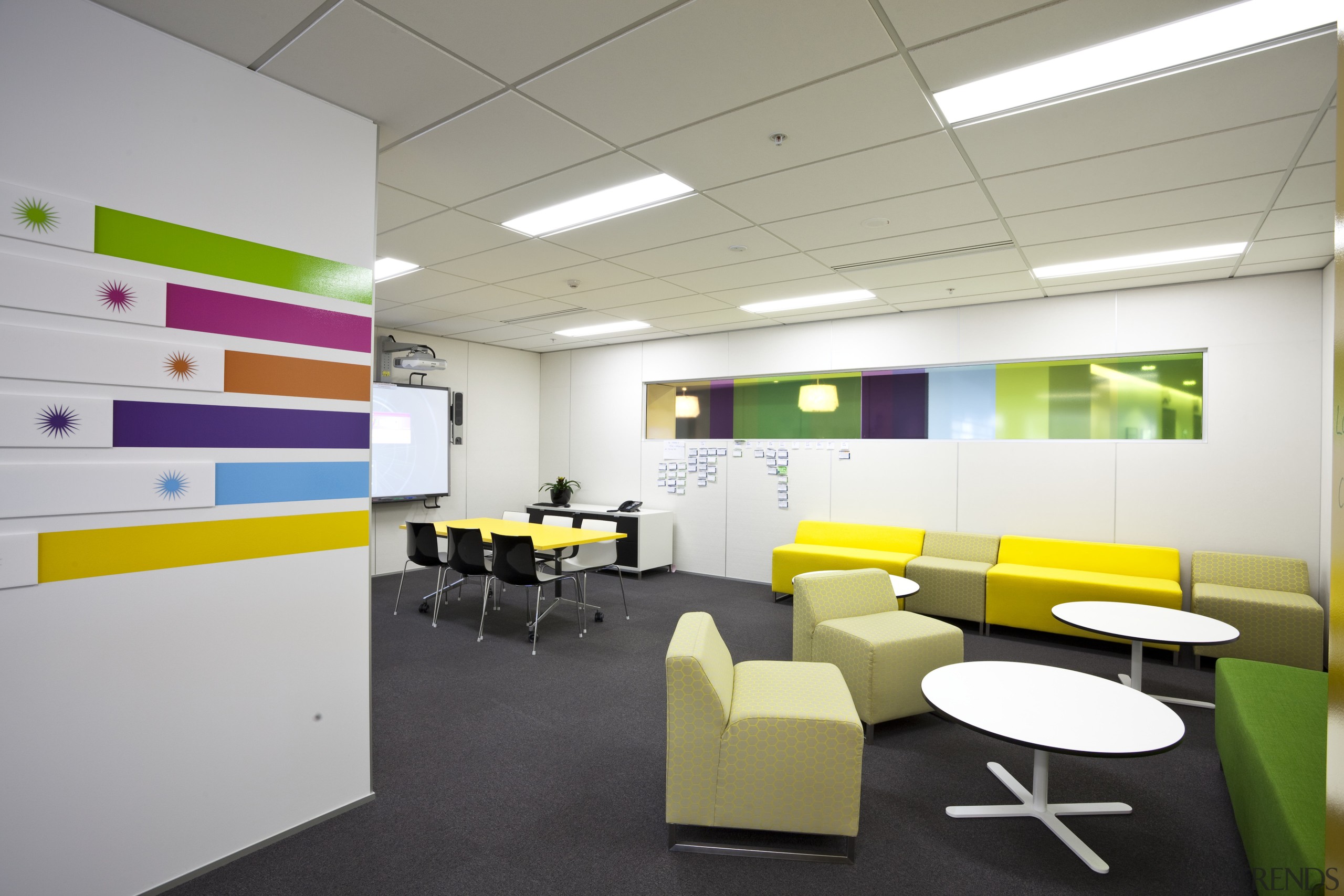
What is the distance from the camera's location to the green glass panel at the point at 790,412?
6.72 metres

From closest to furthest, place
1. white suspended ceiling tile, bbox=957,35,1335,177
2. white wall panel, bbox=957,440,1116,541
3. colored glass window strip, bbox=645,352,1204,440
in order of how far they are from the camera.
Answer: white suspended ceiling tile, bbox=957,35,1335,177
colored glass window strip, bbox=645,352,1204,440
white wall panel, bbox=957,440,1116,541

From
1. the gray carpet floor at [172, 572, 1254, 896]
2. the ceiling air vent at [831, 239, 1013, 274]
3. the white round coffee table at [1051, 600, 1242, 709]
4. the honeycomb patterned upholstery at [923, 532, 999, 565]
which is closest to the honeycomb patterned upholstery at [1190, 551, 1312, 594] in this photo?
the gray carpet floor at [172, 572, 1254, 896]

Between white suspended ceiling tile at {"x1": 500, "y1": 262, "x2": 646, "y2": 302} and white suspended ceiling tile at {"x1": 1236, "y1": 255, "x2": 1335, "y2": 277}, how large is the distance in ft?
14.3

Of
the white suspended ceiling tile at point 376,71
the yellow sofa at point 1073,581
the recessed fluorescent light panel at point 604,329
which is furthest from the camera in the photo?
the recessed fluorescent light panel at point 604,329

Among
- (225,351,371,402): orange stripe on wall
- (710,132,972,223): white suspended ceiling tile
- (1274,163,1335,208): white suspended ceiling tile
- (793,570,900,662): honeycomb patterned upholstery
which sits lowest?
(793,570,900,662): honeycomb patterned upholstery

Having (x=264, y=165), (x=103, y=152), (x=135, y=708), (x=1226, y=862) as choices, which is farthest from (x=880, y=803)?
(x=103, y=152)

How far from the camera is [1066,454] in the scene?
5535 mm

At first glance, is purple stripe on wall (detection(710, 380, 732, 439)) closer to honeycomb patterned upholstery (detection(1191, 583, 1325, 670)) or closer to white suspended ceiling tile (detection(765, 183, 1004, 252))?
white suspended ceiling tile (detection(765, 183, 1004, 252))

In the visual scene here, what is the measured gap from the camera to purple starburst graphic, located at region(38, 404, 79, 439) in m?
1.91

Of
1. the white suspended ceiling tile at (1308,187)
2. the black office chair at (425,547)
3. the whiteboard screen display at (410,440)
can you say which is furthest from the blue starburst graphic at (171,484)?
the whiteboard screen display at (410,440)

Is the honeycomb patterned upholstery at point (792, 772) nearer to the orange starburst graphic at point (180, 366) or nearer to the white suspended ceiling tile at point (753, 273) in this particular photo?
the orange starburst graphic at point (180, 366)

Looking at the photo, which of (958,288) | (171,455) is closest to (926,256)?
(958,288)

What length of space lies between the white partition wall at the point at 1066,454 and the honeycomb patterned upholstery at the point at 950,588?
65 centimetres

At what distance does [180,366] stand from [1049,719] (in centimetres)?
327
